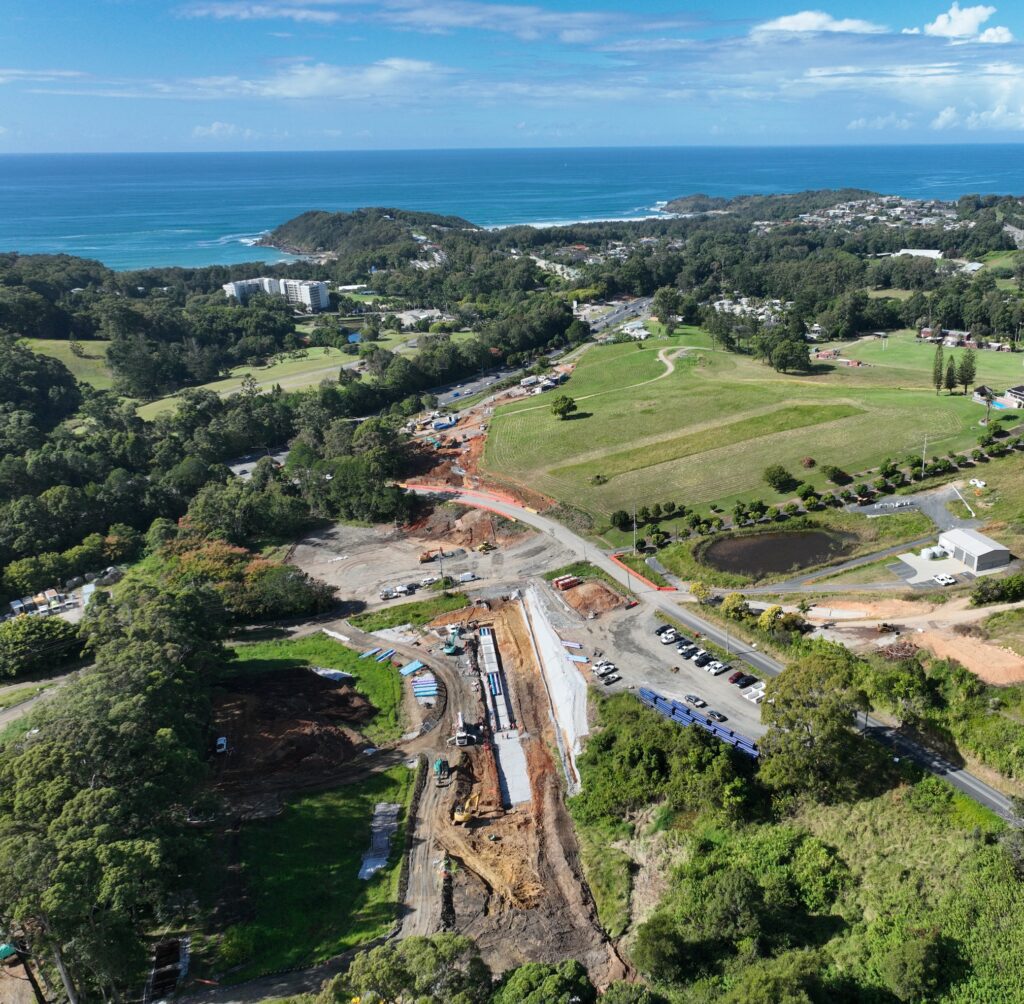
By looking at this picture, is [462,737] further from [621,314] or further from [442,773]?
[621,314]

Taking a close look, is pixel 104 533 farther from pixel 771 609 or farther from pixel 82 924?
pixel 771 609

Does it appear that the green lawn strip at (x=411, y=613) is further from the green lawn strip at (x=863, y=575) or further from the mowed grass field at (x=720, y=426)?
the green lawn strip at (x=863, y=575)

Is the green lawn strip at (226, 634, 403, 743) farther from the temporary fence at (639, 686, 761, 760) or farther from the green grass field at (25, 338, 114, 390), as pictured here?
the green grass field at (25, 338, 114, 390)

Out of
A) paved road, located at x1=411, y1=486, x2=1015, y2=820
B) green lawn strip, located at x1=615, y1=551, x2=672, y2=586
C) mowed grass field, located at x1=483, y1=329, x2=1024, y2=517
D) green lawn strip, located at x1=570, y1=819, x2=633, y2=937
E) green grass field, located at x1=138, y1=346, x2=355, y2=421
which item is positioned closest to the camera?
green lawn strip, located at x1=570, y1=819, x2=633, y2=937

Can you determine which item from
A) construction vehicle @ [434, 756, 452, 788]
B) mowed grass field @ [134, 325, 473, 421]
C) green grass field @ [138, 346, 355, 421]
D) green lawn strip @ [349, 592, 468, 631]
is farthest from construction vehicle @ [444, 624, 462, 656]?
green grass field @ [138, 346, 355, 421]

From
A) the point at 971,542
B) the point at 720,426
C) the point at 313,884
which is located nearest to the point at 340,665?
the point at 313,884

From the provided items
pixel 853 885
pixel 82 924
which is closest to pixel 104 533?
pixel 82 924
